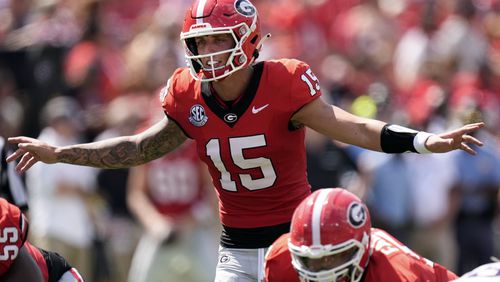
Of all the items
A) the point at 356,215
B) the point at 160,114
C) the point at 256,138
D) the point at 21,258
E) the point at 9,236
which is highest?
the point at 256,138

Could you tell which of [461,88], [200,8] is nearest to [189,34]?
[200,8]

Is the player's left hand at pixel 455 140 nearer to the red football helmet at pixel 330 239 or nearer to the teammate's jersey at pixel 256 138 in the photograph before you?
the red football helmet at pixel 330 239

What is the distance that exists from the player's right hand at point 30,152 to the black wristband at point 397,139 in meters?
1.68

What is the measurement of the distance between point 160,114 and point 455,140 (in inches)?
201

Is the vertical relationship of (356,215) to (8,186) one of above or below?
above

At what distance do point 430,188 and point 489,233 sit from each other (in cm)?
62

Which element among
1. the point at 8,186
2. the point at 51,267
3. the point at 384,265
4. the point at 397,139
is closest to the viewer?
the point at 384,265

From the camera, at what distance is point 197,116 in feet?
21.2

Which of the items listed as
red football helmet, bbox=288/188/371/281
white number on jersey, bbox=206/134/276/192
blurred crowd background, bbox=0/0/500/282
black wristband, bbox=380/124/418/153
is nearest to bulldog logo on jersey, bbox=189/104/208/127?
white number on jersey, bbox=206/134/276/192

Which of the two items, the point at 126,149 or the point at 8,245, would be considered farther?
the point at 126,149

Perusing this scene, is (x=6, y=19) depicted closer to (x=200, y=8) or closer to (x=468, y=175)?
(x=468, y=175)

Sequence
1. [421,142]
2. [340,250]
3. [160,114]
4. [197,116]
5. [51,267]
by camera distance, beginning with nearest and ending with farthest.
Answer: [340,250] → [421,142] → [51,267] → [197,116] → [160,114]

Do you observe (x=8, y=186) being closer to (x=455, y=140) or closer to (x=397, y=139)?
(x=397, y=139)

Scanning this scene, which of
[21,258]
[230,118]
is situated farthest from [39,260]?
[230,118]
